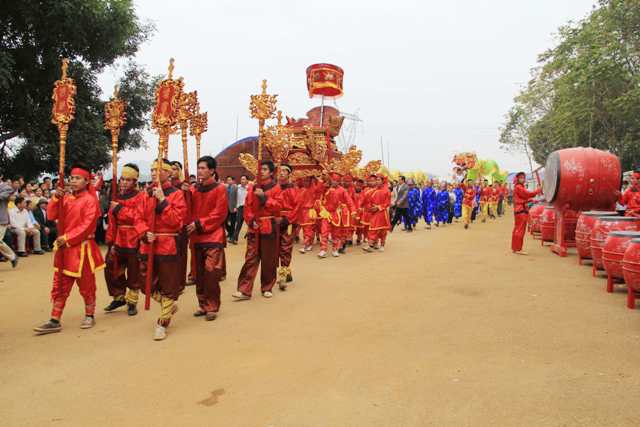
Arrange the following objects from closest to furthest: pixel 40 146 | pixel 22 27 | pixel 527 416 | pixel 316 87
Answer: pixel 527 416 < pixel 22 27 < pixel 40 146 < pixel 316 87

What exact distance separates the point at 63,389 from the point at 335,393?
1.88m

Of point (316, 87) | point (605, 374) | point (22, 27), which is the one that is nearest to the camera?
point (605, 374)

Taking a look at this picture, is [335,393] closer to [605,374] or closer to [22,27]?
[605,374]

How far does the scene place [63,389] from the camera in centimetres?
318

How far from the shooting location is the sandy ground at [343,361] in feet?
9.21

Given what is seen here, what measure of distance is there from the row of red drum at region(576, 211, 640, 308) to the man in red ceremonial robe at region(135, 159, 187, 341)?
15.5ft

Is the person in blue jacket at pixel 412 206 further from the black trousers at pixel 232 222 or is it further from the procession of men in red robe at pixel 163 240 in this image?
the procession of men in red robe at pixel 163 240

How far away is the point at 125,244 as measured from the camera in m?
5.14

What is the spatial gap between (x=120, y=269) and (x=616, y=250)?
19.3ft

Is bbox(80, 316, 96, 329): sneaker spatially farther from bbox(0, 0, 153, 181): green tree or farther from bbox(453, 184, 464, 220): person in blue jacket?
bbox(453, 184, 464, 220): person in blue jacket

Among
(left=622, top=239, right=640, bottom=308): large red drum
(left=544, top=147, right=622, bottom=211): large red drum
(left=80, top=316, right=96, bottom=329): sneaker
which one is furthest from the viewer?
(left=544, top=147, right=622, bottom=211): large red drum

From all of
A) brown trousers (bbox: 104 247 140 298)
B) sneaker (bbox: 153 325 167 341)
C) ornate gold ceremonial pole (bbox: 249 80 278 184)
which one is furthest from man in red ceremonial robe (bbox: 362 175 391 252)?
sneaker (bbox: 153 325 167 341)

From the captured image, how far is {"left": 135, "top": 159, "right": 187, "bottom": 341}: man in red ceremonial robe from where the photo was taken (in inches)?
170

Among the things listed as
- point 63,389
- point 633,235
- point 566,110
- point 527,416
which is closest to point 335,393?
point 527,416
